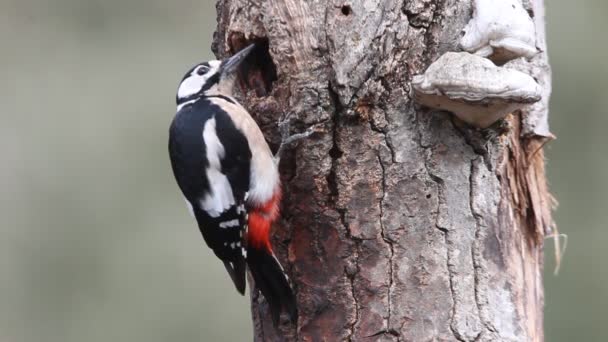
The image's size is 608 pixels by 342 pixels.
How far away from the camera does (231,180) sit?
429 centimetres

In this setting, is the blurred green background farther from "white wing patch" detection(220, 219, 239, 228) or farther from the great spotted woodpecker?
"white wing patch" detection(220, 219, 239, 228)

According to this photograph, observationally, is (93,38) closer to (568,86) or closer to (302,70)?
(568,86)

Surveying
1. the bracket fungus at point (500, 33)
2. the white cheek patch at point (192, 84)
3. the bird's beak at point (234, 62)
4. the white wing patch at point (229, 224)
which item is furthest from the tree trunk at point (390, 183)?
the white cheek patch at point (192, 84)

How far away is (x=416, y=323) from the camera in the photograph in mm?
3699

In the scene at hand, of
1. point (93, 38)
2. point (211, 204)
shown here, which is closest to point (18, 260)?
point (93, 38)

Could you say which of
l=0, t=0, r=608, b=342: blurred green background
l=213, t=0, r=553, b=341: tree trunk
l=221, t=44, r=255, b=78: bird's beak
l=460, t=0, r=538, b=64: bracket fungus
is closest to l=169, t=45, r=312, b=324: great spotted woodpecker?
l=221, t=44, r=255, b=78: bird's beak

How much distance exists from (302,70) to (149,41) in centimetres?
590

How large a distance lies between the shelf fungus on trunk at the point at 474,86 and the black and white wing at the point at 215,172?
0.91 meters

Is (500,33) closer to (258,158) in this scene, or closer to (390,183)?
(390,183)

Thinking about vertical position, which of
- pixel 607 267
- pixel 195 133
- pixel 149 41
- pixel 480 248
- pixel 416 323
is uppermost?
pixel 149 41

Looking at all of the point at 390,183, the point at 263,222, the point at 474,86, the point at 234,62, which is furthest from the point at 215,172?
the point at 474,86

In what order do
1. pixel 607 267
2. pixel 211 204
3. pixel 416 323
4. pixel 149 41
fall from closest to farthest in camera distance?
pixel 416 323
pixel 211 204
pixel 607 267
pixel 149 41

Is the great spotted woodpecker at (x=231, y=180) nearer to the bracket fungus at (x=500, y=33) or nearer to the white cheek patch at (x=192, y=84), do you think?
the white cheek patch at (x=192, y=84)

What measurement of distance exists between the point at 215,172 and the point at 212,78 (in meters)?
0.41
